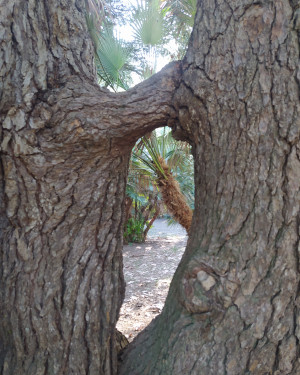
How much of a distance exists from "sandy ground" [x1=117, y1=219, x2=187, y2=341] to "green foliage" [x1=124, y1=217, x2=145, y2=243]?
24 cm

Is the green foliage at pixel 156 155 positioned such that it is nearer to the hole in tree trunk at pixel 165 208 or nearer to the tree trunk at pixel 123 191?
the hole in tree trunk at pixel 165 208

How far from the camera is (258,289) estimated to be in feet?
3.68

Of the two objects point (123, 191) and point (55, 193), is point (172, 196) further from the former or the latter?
point (55, 193)

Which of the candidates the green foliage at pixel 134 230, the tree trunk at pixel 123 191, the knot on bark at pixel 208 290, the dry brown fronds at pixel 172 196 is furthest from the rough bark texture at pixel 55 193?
the green foliage at pixel 134 230

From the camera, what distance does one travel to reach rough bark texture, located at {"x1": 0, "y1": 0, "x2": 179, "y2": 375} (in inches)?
53.7

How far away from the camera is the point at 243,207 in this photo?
118cm

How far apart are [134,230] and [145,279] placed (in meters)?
3.22

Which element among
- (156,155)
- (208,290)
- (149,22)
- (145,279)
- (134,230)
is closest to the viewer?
(208,290)

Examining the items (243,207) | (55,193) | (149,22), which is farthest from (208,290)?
(149,22)

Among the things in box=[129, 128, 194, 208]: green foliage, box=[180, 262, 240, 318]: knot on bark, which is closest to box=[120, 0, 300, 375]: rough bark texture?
box=[180, 262, 240, 318]: knot on bark

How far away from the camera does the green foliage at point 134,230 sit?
8.15 m

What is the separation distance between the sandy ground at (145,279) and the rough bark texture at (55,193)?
1.42 meters

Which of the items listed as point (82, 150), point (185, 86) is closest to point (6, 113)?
point (82, 150)

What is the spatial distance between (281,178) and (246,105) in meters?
0.29
